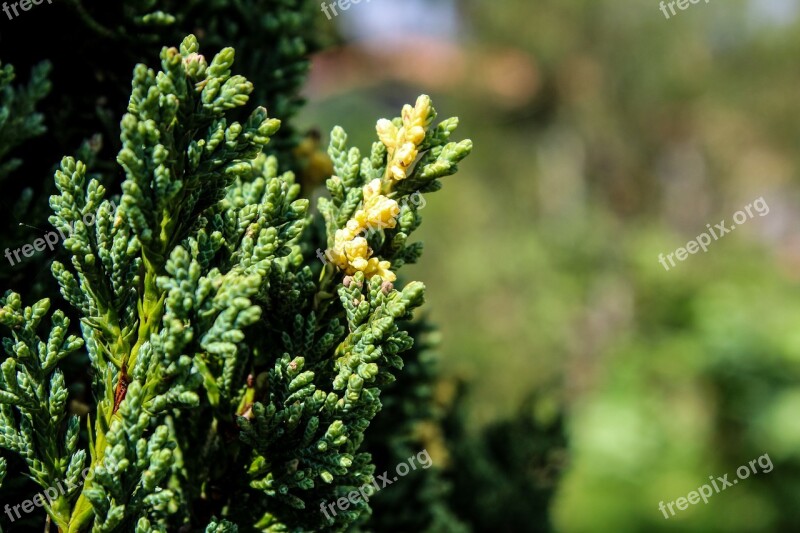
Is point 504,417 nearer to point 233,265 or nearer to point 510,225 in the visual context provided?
point 233,265

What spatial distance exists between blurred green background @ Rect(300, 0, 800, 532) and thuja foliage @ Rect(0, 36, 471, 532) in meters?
7.67

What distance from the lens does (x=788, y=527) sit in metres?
8.91

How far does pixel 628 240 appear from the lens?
12891 millimetres

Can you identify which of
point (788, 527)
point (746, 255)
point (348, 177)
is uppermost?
point (746, 255)

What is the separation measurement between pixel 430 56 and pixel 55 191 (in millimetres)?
20423

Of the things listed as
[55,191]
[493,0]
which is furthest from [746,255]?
[55,191]

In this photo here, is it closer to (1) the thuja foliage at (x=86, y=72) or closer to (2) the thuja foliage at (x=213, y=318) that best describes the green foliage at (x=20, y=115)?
(1) the thuja foliage at (x=86, y=72)

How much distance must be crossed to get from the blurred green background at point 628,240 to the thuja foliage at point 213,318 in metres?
7.67

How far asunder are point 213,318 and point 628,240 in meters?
12.4

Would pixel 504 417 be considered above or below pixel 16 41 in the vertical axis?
below

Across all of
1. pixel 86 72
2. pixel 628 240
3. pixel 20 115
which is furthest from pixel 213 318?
pixel 628 240

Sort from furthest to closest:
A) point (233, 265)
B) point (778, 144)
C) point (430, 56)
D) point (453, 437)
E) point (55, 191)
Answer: point (430, 56) < point (778, 144) < point (453, 437) < point (55, 191) < point (233, 265)

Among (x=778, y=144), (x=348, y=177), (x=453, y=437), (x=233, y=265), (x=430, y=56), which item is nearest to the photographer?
(x=233, y=265)

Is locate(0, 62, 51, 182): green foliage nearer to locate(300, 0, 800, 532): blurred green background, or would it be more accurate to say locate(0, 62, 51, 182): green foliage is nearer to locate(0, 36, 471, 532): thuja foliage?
locate(0, 36, 471, 532): thuja foliage
